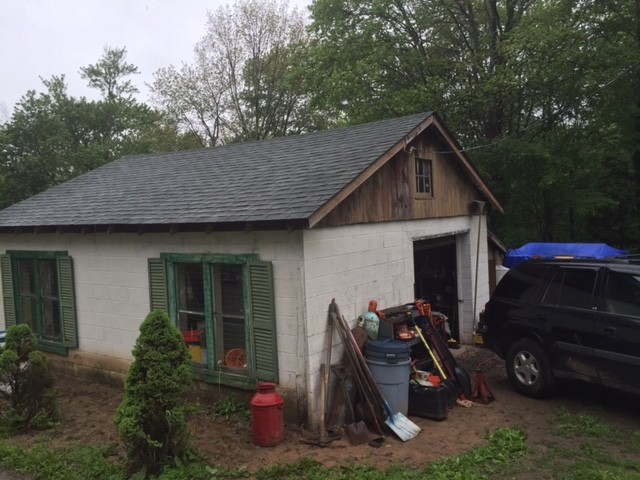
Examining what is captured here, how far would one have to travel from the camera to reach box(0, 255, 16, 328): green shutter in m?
10.0

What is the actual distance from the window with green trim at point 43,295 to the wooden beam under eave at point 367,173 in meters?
5.50

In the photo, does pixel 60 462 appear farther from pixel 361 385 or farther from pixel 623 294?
pixel 623 294

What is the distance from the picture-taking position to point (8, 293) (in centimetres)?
1008

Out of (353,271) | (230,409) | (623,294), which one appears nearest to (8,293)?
(230,409)

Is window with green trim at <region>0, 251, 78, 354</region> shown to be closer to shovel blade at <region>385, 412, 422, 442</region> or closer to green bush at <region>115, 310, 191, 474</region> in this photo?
green bush at <region>115, 310, 191, 474</region>

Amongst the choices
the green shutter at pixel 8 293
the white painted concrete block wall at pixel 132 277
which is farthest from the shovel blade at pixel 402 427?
the green shutter at pixel 8 293

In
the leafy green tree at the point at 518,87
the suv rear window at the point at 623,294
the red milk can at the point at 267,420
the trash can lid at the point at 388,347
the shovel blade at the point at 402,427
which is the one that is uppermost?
the leafy green tree at the point at 518,87

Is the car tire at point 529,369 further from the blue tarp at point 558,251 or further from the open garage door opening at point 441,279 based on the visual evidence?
the blue tarp at point 558,251

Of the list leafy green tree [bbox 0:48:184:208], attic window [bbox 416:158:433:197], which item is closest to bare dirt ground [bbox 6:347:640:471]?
attic window [bbox 416:158:433:197]

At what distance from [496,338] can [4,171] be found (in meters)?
25.2

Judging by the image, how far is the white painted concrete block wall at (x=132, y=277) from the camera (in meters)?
6.49

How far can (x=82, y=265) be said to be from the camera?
9.05 meters

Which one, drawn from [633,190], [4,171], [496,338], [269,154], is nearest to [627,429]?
[496,338]

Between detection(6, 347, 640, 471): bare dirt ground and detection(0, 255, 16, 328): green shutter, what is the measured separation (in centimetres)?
272
